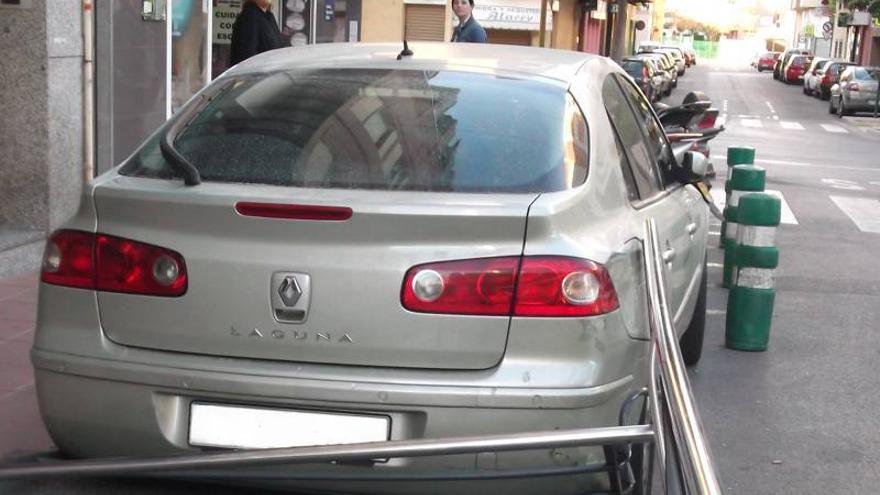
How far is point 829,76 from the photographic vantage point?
5084 centimetres

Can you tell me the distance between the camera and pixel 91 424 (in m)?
4.00

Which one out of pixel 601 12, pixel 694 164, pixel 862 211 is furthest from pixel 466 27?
pixel 601 12

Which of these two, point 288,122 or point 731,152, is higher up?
point 288,122

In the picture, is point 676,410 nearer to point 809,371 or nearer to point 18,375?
point 18,375

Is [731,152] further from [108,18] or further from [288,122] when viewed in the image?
[288,122]

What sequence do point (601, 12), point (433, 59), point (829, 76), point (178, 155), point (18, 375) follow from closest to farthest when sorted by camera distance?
point (178, 155) → point (433, 59) → point (18, 375) → point (829, 76) → point (601, 12)

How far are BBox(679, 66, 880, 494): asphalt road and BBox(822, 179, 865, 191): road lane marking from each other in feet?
3.49

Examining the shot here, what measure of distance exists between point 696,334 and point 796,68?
6210 cm

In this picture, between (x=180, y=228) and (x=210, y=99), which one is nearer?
(x=180, y=228)

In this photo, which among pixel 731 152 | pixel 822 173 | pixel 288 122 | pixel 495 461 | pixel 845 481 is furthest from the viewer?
pixel 822 173

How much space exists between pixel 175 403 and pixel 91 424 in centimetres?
29

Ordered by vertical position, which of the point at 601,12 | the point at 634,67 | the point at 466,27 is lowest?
the point at 634,67

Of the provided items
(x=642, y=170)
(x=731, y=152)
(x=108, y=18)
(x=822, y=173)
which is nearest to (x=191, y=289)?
(x=642, y=170)

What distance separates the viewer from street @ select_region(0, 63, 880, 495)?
5.21 meters
